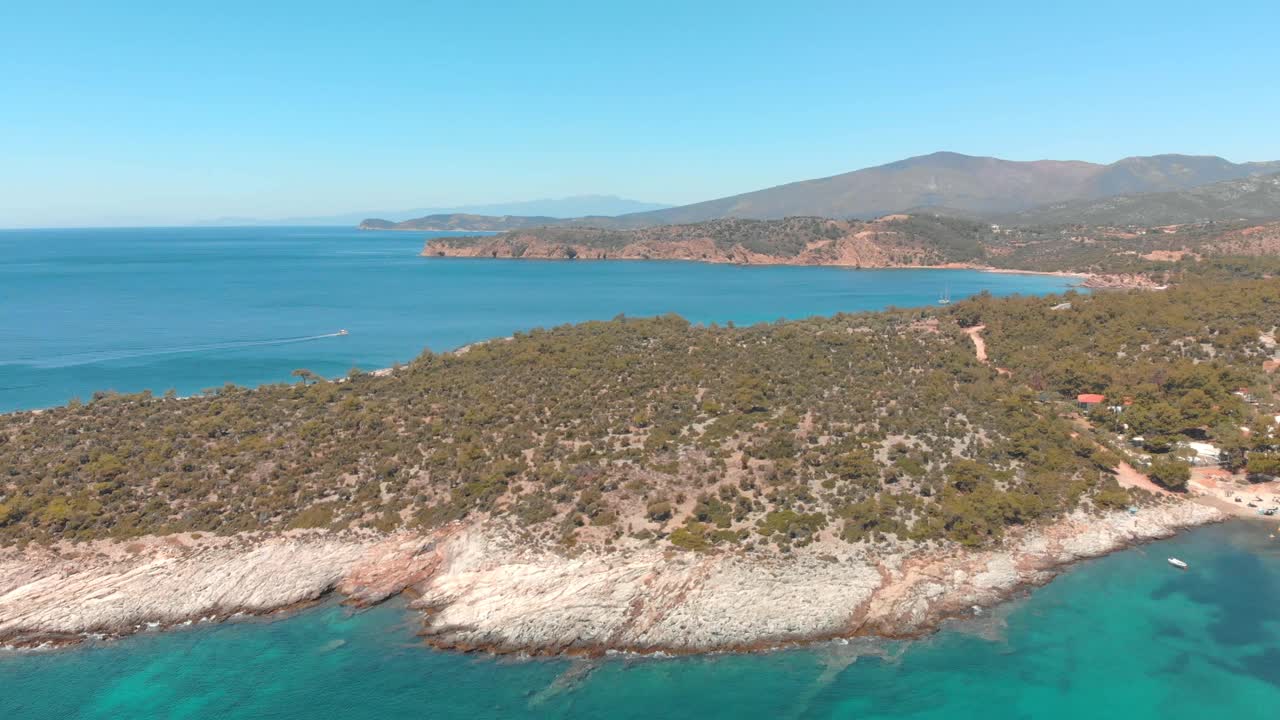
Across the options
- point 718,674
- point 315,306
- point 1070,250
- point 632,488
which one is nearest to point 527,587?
point 632,488

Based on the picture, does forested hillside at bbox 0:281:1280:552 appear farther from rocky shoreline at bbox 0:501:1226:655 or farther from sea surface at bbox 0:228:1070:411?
sea surface at bbox 0:228:1070:411

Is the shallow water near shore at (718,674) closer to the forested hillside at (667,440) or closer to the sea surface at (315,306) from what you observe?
the forested hillside at (667,440)

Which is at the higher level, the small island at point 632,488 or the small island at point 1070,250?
the small island at point 1070,250

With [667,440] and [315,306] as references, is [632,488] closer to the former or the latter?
[667,440]

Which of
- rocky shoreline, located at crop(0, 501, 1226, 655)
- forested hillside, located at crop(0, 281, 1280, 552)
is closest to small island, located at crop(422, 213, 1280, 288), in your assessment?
forested hillside, located at crop(0, 281, 1280, 552)

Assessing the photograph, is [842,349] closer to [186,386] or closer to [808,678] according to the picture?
[808,678]

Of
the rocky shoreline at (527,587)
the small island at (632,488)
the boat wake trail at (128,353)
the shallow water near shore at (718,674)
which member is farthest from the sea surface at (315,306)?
the shallow water near shore at (718,674)

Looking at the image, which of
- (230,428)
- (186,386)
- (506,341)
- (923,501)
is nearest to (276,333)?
(186,386)
